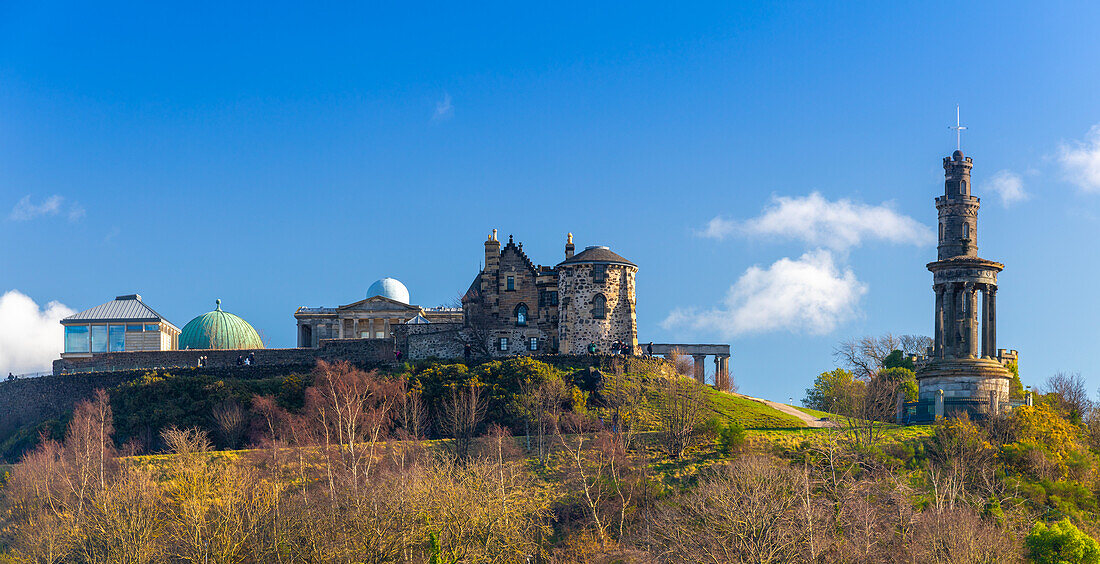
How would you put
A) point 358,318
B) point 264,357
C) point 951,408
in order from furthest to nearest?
point 358,318 → point 264,357 → point 951,408

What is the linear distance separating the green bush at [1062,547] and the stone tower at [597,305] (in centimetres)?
3696

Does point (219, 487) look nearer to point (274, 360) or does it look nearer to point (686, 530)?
point (686, 530)

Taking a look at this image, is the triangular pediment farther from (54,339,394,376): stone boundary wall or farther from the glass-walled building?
(54,339,394,376): stone boundary wall

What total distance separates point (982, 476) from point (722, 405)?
808 inches

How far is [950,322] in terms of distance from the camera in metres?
84.9

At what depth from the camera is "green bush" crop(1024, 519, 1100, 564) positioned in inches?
2462

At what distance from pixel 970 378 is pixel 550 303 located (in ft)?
99.0

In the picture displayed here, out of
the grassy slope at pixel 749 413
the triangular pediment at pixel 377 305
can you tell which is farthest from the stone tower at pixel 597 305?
the triangular pediment at pixel 377 305

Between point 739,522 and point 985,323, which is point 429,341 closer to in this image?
point 985,323

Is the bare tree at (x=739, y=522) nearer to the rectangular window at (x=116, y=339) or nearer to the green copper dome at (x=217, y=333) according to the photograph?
the green copper dome at (x=217, y=333)

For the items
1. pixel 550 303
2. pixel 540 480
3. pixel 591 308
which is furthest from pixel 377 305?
pixel 540 480

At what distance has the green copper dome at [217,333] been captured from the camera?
113019 millimetres

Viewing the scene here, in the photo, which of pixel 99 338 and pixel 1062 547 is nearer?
pixel 1062 547

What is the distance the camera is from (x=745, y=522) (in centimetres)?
6219
